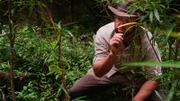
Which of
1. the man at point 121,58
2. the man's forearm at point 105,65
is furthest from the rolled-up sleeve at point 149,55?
the man's forearm at point 105,65

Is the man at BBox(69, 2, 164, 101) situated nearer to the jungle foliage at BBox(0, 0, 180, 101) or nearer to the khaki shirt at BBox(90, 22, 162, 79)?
the khaki shirt at BBox(90, 22, 162, 79)

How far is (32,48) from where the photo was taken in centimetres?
323

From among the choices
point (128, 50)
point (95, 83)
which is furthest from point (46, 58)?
point (128, 50)

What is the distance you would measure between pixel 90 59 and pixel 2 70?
108cm

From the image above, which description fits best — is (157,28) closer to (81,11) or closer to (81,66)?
(81,66)

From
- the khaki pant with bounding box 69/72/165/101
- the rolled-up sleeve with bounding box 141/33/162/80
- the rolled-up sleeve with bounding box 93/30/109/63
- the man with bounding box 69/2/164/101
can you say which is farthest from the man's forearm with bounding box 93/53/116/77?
the khaki pant with bounding box 69/72/165/101

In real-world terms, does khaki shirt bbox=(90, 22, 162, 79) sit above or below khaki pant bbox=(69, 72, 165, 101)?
above

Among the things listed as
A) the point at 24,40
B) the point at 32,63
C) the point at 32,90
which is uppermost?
the point at 24,40

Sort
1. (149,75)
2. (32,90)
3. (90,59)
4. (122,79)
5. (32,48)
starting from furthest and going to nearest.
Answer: (90,59), (32,48), (32,90), (122,79), (149,75)

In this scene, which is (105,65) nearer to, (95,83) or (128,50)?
(128,50)

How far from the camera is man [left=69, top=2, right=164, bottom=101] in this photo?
6.22 feet

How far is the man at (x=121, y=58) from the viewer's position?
6.22 ft

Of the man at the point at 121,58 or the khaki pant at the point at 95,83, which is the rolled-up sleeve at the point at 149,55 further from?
the khaki pant at the point at 95,83

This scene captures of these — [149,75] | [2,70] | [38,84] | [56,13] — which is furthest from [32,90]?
[56,13]
